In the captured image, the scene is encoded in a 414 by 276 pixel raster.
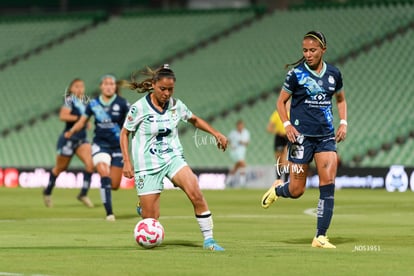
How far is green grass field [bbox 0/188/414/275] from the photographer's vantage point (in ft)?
34.6

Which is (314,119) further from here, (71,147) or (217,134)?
(71,147)

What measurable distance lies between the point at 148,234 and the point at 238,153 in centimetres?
2199

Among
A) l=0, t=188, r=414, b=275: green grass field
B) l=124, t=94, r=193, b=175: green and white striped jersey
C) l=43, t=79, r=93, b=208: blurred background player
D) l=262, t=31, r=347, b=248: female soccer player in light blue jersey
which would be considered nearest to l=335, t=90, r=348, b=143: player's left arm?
l=262, t=31, r=347, b=248: female soccer player in light blue jersey

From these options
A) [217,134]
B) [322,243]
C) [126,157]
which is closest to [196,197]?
[217,134]

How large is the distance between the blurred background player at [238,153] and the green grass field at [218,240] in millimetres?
8661

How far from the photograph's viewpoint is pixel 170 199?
26484mm

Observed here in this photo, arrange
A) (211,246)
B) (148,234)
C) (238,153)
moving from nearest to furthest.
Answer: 1. (211,246)
2. (148,234)
3. (238,153)

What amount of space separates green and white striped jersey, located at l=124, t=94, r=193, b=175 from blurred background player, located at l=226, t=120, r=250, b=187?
66.6 feet

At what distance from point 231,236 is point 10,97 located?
28.7 meters

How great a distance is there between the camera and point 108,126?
19734mm

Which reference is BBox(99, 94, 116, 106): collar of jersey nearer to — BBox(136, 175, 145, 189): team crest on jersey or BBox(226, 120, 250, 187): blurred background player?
BBox(136, 175, 145, 189): team crest on jersey

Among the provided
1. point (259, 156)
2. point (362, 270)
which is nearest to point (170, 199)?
point (259, 156)

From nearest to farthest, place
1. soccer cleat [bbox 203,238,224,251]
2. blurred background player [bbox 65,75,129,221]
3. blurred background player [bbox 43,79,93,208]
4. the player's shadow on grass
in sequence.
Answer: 1. soccer cleat [bbox 203,238,224,251]
2. the player's shadow on grass
3. blurred background player [bbox 65,75,129,221]
4. blurred background player [bbox 43,79,93,208]

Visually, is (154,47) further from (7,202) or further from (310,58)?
(310,58)
